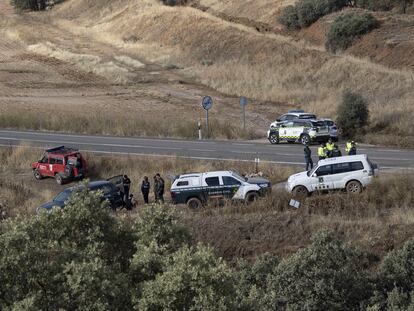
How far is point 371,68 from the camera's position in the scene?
49.1 meters

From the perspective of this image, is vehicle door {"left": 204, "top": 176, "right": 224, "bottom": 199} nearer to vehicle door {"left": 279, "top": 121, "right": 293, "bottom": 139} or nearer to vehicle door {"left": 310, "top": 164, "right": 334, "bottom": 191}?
vehicle door {"left": 310, "top": 164, "right": 334, "bottom": 191}

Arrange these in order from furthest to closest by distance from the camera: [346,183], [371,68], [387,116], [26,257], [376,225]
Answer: [371,68] → [387,116] → [346,183] → [376,225] → [26,257]

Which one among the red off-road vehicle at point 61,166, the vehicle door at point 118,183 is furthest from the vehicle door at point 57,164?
the vehicle door at point 118,183

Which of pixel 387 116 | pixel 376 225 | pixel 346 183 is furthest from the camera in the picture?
pixel 387 116

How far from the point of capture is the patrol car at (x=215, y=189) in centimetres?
2505

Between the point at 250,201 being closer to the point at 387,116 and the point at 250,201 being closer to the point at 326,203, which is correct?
the point at 326,203

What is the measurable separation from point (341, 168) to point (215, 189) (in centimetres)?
417

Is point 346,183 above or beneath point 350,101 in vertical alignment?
beneath

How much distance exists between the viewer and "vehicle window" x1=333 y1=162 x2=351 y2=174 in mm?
24609

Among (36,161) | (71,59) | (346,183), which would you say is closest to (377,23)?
(71,59)

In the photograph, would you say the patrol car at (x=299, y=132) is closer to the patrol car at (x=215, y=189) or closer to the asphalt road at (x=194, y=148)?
the asphalt road at (x=194, y=148)

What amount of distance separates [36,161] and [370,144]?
15710mm

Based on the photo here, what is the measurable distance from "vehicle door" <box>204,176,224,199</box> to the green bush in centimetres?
3978

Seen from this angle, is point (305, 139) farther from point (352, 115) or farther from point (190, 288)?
point (190, 288)
